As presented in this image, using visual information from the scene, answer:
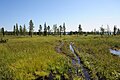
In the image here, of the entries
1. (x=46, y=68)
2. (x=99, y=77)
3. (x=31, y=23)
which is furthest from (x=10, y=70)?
(x=31, y=23)

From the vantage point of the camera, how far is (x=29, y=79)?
18.4 metres

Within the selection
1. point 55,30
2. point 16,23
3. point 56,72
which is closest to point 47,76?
point 56,72

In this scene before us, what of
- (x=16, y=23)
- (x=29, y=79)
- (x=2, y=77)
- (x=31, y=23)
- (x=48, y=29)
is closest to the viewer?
(x=2, y=77)

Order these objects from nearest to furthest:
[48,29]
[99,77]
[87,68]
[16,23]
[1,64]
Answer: [99,77] → [1,64] → [87,68] → [16,23] → [48,29]

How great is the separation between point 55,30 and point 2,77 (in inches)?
5457

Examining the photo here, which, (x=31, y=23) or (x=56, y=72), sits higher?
(x=31, y=23)

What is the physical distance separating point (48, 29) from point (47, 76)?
135 metres

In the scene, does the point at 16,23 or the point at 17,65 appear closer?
the point at 17,65

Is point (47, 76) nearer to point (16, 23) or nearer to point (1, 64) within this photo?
point (1, 64)

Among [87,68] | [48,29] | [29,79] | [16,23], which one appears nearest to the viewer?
[29,79]

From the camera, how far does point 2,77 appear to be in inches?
671

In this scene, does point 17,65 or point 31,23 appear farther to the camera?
→ point 31,23

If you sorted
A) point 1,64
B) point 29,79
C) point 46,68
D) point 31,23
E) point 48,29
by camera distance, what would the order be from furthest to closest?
point 48,29 → point 31,23 → point 46,68 → point 1,64 → point 29,79

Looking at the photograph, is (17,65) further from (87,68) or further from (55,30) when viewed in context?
(55,30)
